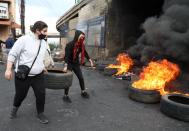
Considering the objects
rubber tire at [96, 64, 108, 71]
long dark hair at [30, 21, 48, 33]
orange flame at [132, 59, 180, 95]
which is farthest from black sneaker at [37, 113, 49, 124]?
rubber tire at [96, 64, 108, 71]

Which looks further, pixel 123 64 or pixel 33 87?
pixel 123 64

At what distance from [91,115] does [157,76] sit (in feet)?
10.3

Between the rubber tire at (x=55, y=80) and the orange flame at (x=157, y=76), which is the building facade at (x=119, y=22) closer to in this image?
the orange flame at (x=157, y=76)

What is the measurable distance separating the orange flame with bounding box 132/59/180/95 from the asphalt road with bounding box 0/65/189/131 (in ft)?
2.09

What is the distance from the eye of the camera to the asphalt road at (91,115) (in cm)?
477

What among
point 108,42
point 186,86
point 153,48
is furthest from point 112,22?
point 186,86

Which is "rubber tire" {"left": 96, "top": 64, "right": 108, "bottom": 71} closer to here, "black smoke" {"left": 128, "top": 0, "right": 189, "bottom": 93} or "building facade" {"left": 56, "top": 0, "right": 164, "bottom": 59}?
"building facade" {"left": 56, "top": 0, "right": 164, "bottom": 59}

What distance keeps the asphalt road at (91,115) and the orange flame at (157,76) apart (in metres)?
0.64

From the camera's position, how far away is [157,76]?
7707 millimetres

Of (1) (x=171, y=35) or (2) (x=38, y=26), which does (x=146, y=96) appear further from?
(1) (x=171, y=35)

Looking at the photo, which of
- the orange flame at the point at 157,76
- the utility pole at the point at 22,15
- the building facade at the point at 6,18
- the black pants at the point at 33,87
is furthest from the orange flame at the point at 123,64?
the building facade at the point at 6,18

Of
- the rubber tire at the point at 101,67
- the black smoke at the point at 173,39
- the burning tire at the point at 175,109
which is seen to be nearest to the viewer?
the burning tire at the point at 175,109

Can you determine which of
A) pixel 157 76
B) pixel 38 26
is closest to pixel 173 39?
pixel 157 76

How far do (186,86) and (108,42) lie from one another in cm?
732
